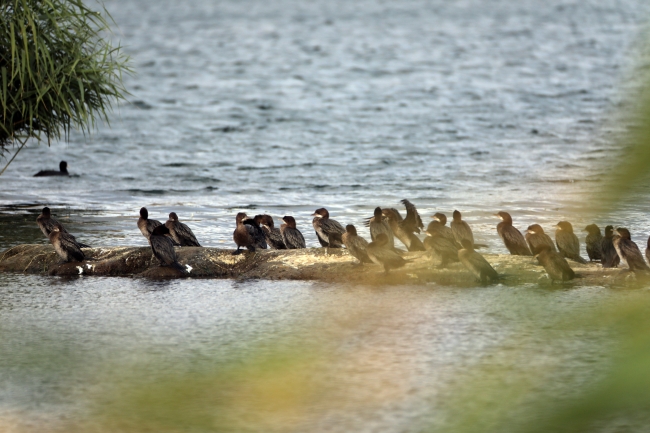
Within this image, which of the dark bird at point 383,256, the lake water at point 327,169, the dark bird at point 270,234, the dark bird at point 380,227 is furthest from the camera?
the dark bird at point 270,234

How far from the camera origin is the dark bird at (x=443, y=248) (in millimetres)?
8211

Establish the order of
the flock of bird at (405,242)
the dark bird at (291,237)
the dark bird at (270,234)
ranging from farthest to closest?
the dark bird at (270,234)
the dark bird at (291,237)
the flock of bird at (405,242)

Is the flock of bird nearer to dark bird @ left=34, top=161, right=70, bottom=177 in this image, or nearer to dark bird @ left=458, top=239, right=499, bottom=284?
dark bird @ left=458, top=239, right=499, bottom=284

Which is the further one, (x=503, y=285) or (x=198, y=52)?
(x=198, y=52)

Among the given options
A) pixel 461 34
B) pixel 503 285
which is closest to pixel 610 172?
pixel 503 285

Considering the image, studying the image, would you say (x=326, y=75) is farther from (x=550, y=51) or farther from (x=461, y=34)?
(x=461, y=34)

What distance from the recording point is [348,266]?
8469 mm

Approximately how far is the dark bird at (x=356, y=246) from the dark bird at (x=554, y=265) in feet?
4.73

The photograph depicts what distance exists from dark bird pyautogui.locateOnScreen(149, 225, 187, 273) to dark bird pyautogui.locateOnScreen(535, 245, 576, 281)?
306 cm

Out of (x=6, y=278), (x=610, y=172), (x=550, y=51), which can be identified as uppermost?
(x=550, y=51)

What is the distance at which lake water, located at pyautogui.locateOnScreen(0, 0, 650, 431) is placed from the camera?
4.58 m

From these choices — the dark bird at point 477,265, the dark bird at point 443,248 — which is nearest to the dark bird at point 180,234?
the dark bird at point 443,248

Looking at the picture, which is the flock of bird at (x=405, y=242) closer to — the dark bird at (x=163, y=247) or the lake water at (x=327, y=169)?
the dark bird at (x=163, y=247)

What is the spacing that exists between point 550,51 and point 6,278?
162 ft
